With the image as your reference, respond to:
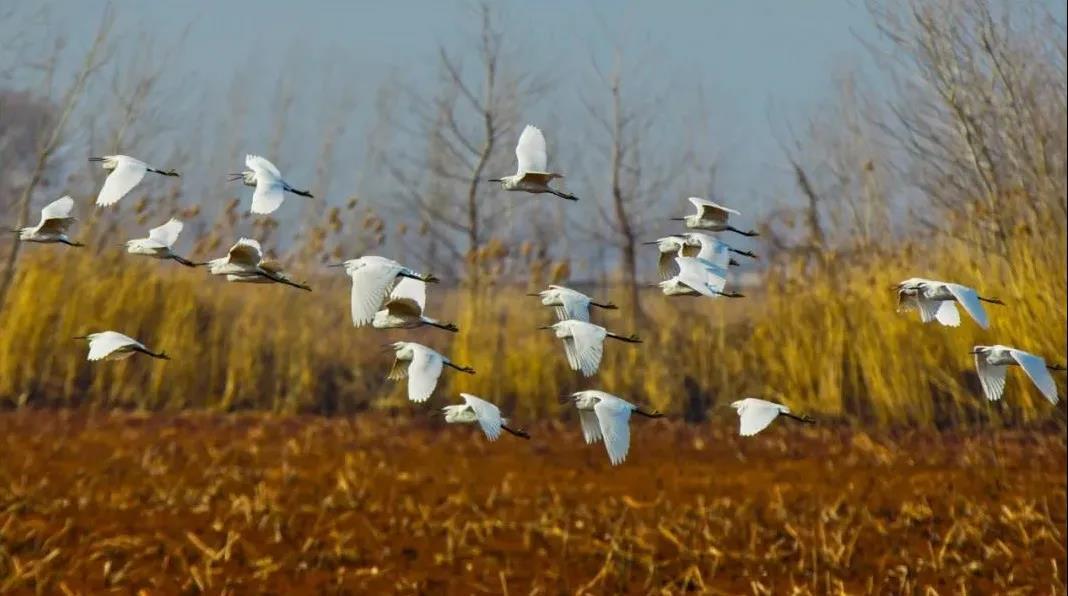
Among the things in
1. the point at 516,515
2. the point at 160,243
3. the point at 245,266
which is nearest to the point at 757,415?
the point at 245,266

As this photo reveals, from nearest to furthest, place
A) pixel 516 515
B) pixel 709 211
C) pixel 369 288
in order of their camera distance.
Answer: pixel 369 288, pixel 709 211, pixel 516 515

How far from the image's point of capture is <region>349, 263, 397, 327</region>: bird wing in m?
1.09

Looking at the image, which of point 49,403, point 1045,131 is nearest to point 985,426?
point 1045,131

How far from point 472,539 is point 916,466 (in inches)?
115

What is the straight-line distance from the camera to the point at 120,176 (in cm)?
134

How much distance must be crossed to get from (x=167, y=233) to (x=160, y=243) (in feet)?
0.14

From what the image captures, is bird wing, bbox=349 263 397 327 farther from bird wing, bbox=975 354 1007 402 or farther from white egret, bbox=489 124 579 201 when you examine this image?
bird wing, bbox=975 354 1007 402

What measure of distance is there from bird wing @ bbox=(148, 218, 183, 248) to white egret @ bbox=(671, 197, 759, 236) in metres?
0.73

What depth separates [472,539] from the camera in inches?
142

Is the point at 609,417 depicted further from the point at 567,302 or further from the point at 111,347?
the point at 111,347

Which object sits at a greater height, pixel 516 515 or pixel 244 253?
pixel 244 253

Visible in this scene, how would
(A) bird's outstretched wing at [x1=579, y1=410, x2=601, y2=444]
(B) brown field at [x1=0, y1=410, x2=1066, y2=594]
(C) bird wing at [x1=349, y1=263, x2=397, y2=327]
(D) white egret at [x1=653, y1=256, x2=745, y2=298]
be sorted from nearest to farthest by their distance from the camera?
1. (C) bird wing at [x1=349, y1=263, x2=397, y2=327]
2. (D) white egret at [x1=653, y1=256, x2=745, y2=298]
3. (A) bird's outstretched wing at [x1=579, y1=410, x2=601, y2=444]
4. (B) brown field at [x1=0, y1=410, x2=1066, y2=594]

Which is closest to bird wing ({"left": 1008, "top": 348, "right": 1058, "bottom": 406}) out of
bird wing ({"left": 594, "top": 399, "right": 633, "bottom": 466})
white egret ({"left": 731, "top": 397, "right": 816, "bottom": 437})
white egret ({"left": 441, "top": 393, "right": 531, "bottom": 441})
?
white egret ({"left": 731, "top": 397, "right": 816, "bottom": 437})

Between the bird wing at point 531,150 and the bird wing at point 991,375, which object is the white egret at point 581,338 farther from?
the bird wing at point 991,375
